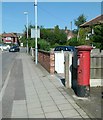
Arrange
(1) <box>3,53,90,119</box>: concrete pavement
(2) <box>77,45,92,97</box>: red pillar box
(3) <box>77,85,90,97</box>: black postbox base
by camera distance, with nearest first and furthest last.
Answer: (1) <box>3,53,90,119</box>: concrete pavement → (3) <box>77,85,90,97</box>: black postbox base → (2) <box>77,45,92,97</box>: red pillar box

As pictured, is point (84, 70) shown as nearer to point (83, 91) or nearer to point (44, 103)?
point (83, 91)

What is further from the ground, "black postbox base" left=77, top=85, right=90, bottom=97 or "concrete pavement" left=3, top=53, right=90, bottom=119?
"black postbox base" left=77, top=85, right=90, bottom=97

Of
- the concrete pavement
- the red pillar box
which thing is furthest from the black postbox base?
the concrete pavement

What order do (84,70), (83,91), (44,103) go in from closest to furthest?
(44,103), (83,91), (84,70)

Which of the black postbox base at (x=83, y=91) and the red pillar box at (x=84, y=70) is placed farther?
the red pillar box at (x=84, y=70)

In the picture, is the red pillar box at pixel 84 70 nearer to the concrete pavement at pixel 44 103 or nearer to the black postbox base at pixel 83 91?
the black postbox base at pixel 83 91

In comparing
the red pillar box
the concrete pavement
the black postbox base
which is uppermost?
the red pillar box

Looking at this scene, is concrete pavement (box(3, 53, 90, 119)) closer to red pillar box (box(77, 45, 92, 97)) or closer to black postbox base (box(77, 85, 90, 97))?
black postbox base (box(77, 85, 90, 97))

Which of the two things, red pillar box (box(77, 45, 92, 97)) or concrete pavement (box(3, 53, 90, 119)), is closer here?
concrete pavement (box(3, 53, 90, 119))

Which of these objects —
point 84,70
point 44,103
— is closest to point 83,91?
point 84,70

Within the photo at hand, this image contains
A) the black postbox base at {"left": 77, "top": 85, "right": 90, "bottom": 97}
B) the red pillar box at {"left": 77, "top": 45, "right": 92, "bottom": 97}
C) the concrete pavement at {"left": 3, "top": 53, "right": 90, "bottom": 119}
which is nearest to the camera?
the concrete pavement at {"left": 3, "top": 53, "right": 90, "bottom": 119}

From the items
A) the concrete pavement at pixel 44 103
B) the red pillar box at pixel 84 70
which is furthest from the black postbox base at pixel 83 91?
the concrete pavement at pixel 44 103

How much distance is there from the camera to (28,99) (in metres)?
9.06

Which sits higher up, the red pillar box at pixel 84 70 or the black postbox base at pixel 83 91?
the red pillar box at pixel 84 70
